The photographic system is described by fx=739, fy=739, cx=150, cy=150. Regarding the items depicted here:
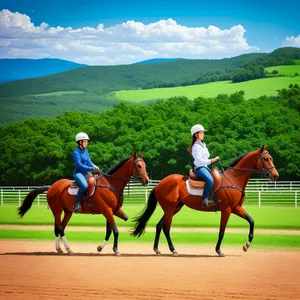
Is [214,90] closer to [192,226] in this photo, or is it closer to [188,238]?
[192,226]

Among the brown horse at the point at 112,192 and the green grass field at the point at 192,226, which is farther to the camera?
the green grass field at the point at 192,226

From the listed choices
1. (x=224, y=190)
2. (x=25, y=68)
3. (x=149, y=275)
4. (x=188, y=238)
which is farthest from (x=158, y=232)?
(x=25, y=68)

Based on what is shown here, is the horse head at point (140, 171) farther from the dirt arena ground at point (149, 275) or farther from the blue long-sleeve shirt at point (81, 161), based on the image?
the dirt arena ground at point (149, 275)

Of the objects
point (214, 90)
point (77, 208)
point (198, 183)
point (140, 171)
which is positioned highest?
point (214, 90)

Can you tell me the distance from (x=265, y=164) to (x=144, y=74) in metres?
86.1

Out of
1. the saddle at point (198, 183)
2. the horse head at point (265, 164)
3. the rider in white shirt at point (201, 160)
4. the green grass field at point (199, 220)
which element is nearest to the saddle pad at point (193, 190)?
the saddle at point (198, 183)

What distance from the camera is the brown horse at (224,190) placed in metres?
14.1

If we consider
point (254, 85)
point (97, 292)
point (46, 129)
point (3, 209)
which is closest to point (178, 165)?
point (46, 129)

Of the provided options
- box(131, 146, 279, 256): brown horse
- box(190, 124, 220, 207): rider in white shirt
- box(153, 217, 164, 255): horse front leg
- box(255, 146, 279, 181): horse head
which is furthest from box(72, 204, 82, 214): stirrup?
box(255, 146, 279, 181): horse head

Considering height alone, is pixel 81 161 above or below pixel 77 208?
above

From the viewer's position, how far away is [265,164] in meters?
14.1

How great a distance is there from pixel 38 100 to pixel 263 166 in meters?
73.6

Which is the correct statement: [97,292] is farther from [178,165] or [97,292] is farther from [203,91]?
[203,91]

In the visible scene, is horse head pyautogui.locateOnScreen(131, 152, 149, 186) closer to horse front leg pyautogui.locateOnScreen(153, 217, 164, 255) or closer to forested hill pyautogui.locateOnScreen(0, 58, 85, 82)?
horse front leg pyautogui.locateOnScreen(153, 217, 164, 255)
